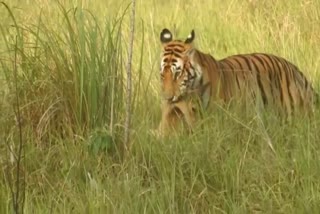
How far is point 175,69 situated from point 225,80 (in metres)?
0.33

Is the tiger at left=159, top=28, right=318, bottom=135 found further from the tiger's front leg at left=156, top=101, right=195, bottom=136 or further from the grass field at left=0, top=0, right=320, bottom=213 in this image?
the grass field at left=0, top=0, right=320, bottom=213

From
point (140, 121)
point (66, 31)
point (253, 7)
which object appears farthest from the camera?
point (253, 7)

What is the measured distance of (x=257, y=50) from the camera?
5.92 metres

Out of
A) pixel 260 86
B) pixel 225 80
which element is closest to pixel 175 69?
pixel 225 80

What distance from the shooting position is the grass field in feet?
10.9

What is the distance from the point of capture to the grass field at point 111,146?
333 centimetres

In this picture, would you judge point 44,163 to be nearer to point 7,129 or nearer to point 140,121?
point 7,129

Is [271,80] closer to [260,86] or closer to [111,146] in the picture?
[260,86]

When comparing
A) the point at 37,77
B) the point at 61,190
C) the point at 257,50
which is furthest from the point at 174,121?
the point at 257,50

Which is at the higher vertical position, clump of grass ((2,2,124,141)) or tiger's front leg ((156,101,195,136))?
clump of grass ((2,2,124,141))

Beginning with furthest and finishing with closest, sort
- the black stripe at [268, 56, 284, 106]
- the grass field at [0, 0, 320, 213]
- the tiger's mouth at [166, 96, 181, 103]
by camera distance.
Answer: the black stripe at [268, 56, 284, 106] < the tiger's mouth at [166, 96, 181, 103] < the grass field at [0, 0, 320, 213]

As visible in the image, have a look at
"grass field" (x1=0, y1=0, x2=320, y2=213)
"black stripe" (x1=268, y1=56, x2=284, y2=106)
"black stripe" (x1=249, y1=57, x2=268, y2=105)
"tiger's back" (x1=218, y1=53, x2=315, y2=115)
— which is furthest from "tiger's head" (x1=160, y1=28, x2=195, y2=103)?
"black stripe" (x1=268, y1=56, x2=284, y2=106)

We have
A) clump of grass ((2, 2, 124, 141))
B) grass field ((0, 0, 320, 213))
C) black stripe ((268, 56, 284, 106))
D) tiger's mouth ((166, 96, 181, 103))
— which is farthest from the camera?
black stripe ((268, 56, 284, 106))

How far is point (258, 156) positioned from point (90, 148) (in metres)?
0.71
